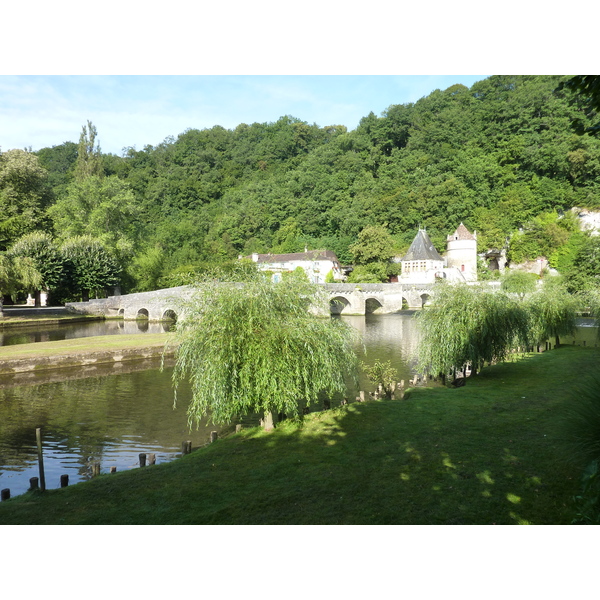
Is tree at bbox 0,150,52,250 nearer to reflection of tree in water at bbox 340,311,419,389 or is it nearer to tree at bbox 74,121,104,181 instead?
tree at bbox 74,121,104,181

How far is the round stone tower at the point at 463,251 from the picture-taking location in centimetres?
6178

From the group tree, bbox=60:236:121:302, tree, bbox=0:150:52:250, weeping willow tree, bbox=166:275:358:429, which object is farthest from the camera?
tree, bbox=60:236:121:302

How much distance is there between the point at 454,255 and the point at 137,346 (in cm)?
4928

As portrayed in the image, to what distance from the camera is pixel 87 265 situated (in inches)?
1848

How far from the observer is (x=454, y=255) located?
62531 millimetres

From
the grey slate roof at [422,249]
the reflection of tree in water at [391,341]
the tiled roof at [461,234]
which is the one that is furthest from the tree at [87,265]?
the tiled roof at [461,234]

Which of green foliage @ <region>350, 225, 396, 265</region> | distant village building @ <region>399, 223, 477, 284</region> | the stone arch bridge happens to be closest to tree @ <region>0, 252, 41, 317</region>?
the stone arch bridge

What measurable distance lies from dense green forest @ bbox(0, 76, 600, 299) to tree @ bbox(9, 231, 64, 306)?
2.23m

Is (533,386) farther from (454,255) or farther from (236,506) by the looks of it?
(454,255)

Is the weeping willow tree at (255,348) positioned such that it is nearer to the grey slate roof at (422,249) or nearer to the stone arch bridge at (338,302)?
the stone arch bridge at (338,302)

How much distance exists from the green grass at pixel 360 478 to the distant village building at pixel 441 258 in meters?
50.0

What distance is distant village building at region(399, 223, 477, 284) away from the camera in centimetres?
6041

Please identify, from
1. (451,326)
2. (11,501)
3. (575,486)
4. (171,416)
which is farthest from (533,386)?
(11,501)

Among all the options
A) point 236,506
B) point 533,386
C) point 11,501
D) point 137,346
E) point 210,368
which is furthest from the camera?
point 137,346
